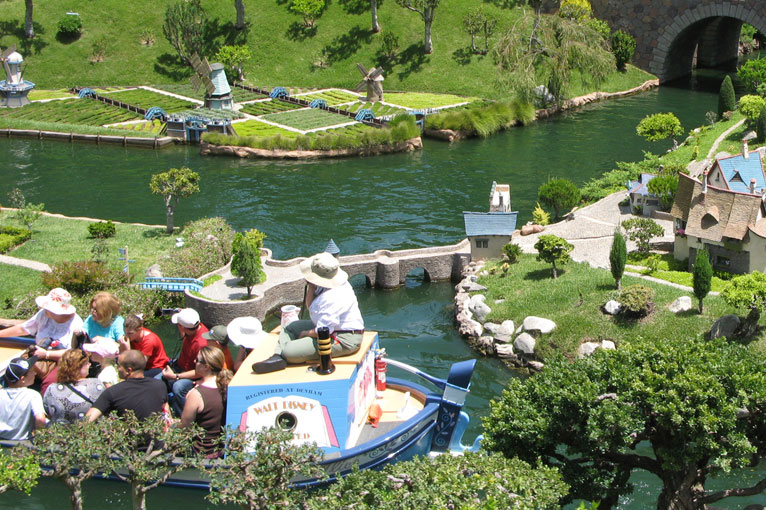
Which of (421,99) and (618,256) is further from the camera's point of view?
(421,99)

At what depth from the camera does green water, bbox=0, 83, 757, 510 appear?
2977cm

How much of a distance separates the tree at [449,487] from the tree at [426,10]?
181 feet

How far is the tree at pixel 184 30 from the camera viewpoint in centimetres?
6812

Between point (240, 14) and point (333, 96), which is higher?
point (240, 14)

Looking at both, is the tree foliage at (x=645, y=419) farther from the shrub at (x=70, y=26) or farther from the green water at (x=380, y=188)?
the shrub at (x=70, y=26)

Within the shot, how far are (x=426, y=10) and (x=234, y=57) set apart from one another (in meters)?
15.8

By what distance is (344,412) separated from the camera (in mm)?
16172

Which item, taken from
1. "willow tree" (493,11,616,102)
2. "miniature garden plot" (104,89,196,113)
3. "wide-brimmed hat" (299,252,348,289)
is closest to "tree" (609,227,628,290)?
"wide-brimmed hat" (299,252,348,289)

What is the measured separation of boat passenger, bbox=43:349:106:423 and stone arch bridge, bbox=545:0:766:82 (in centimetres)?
6122

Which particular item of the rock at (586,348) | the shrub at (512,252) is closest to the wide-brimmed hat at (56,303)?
the rock at (586,348)

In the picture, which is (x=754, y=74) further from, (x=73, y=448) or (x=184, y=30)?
(x=73, y=448)

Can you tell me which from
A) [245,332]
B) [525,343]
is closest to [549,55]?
[525,343]

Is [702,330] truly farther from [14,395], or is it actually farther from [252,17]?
[252,17]

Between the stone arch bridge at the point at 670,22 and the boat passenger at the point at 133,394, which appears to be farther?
the stone arch bridge at the point at 670,22
